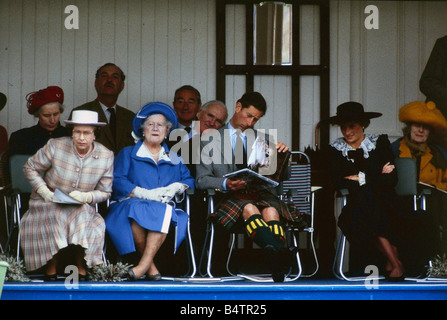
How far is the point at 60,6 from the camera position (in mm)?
7605

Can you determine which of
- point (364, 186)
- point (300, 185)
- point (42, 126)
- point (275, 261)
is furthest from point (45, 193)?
point (364, 186)

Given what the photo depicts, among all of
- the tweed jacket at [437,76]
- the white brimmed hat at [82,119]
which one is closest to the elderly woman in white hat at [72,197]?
the white brimmed hat at [82,119]

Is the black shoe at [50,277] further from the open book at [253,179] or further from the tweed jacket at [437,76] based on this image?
the tweed jacket at [437,76]

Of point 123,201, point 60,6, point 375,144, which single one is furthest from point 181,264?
point 60,6

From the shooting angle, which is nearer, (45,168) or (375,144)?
(45,168)

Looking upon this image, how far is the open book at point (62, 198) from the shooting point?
5.49 meters

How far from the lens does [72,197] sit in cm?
559

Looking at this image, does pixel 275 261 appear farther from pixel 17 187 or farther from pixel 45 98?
pixel 45 98

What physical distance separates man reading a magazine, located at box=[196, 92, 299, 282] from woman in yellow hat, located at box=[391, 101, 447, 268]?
4.03 feet

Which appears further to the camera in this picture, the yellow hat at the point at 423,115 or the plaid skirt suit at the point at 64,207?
the yellow hat at the point at 423,115

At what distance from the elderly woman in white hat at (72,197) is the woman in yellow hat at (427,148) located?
2425 mm

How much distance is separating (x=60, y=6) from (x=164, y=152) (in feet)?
7.53

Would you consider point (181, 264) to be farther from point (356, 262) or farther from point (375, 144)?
point (375, 144)

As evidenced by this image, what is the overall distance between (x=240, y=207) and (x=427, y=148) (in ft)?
6.05
